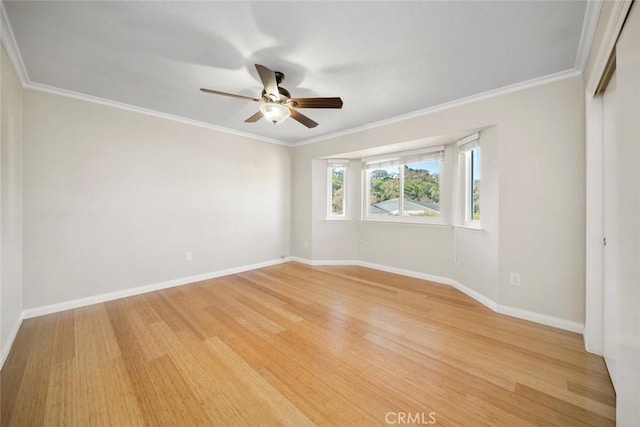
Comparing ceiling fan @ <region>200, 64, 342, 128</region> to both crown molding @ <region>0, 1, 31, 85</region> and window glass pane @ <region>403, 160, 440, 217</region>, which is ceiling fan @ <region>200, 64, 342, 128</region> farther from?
window glass pane @ <region>403, 160, 440, 217</region>

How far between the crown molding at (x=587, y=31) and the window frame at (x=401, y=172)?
1602 millimetres

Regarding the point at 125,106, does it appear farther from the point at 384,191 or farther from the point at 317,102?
the point at 384,191

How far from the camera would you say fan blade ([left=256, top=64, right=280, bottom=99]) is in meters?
1.81

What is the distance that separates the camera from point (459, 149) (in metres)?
3.32

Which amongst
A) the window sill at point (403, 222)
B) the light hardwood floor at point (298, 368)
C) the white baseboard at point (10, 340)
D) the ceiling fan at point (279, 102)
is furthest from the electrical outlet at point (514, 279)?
the white baseboard at point (10, 340)

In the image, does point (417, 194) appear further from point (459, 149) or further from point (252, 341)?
point (252, 341)

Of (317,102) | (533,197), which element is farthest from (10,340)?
(533,197)

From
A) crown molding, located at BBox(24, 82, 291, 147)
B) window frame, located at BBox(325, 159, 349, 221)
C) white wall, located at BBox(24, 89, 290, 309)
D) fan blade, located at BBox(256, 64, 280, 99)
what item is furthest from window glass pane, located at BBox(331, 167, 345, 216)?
fan blade, located at BBox(256, 64, 280, 99)

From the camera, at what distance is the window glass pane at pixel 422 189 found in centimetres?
374

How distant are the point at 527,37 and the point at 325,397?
2.91 meters

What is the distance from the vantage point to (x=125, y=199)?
3.05 metres

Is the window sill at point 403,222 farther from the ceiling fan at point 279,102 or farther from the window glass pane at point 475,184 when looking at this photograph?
the ceiling fan at point 279,102

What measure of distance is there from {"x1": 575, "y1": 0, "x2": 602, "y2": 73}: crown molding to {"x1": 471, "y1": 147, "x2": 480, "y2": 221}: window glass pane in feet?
3.66

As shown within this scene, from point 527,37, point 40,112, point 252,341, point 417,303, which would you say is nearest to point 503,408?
point 417,303
